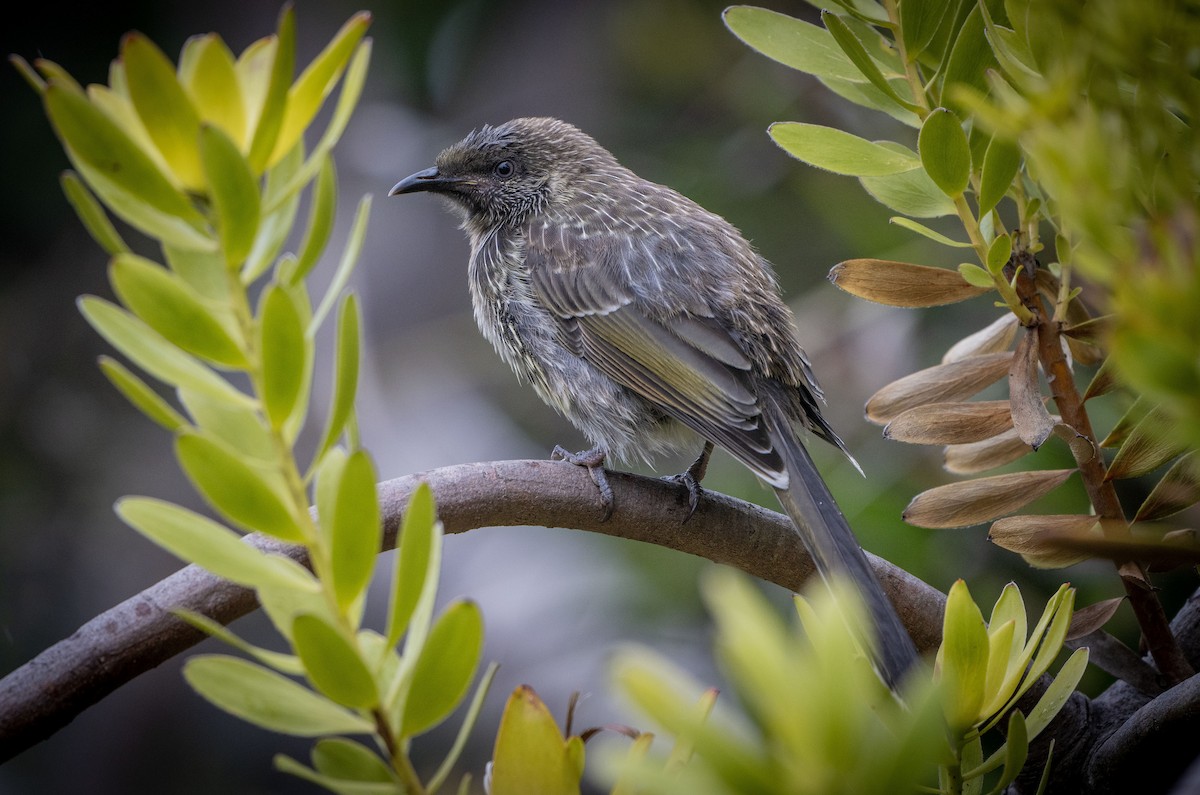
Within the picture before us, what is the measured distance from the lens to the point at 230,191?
0.59 m

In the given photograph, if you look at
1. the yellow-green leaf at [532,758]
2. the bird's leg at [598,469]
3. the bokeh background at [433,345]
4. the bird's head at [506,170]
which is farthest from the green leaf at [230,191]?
the bird's head at [506,170]

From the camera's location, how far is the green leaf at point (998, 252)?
106 centimetres

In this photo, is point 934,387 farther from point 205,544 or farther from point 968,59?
point 205,544

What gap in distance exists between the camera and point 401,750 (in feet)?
1.98

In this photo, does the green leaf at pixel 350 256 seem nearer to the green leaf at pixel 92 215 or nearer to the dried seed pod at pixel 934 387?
the green leaf at pixel 92 215

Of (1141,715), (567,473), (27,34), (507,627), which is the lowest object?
(507,627)

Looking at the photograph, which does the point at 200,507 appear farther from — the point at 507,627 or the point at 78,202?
the point at 78,202

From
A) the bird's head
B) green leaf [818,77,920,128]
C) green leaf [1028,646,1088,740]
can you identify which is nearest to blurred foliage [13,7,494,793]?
green leaf [1028,646,1088,740]

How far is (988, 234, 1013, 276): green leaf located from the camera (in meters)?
1.06

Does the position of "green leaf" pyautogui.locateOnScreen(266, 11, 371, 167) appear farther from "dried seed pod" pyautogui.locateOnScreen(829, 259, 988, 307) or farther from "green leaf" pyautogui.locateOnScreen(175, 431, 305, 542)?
"dried seed pod" pyautogui.locateOnScreen(829, 259, 988, 307)

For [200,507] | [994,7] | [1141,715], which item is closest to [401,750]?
[1141,715]

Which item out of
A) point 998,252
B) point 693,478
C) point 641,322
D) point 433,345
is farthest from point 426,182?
point 998,252

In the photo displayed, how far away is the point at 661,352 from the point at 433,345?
7.58 feet

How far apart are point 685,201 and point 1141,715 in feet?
7.77
